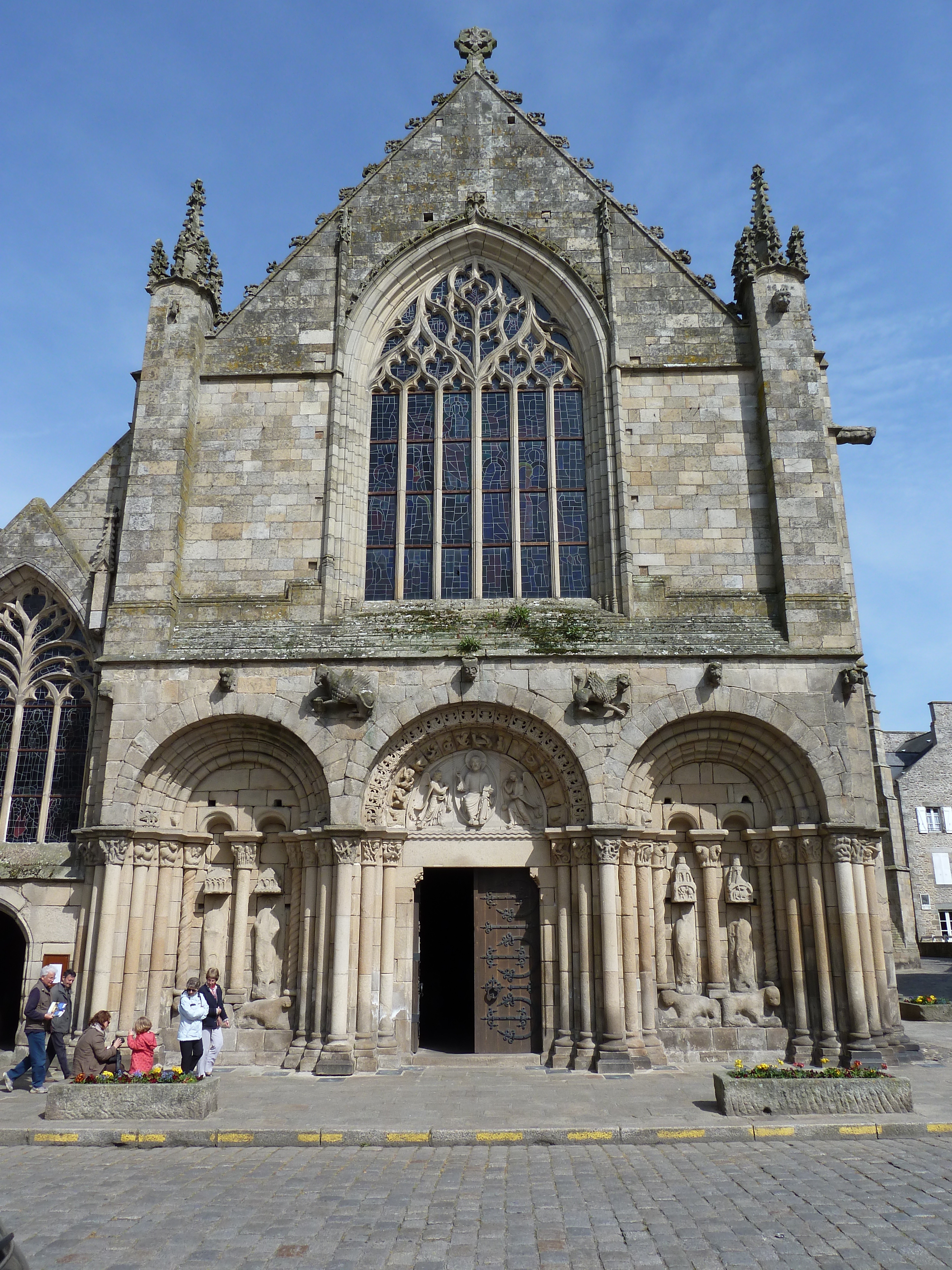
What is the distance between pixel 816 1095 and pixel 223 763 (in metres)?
8.90

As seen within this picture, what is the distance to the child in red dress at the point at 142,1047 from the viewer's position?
10.2 m

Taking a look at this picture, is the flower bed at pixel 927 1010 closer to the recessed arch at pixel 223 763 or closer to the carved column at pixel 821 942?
the carved column at pixel 821 942

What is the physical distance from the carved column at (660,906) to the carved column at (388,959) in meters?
3.46

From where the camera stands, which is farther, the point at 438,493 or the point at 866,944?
the point at 438,493

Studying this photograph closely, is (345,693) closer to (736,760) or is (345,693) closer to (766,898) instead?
(736,760)

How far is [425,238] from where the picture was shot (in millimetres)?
16234

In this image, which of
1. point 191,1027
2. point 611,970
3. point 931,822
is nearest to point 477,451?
point 611,970

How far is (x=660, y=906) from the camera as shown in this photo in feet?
44.2

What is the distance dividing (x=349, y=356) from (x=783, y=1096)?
1240cm

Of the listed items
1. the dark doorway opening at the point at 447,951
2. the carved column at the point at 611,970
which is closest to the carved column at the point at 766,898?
the carved column at the point at 611,970

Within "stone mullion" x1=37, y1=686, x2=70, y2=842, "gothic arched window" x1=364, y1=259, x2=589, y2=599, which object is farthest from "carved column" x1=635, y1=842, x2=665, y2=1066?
"stone mullion" x1=37, y1=686, x2=70, y2=842

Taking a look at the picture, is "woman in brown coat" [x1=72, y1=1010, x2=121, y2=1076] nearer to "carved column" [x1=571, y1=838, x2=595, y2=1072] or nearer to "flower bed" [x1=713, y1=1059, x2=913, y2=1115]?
"carved column" [x1=571, y1=838, x2=595, y2=1072]

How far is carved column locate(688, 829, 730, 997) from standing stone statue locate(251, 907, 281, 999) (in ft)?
19.8

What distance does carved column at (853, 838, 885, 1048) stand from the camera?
481 inches
